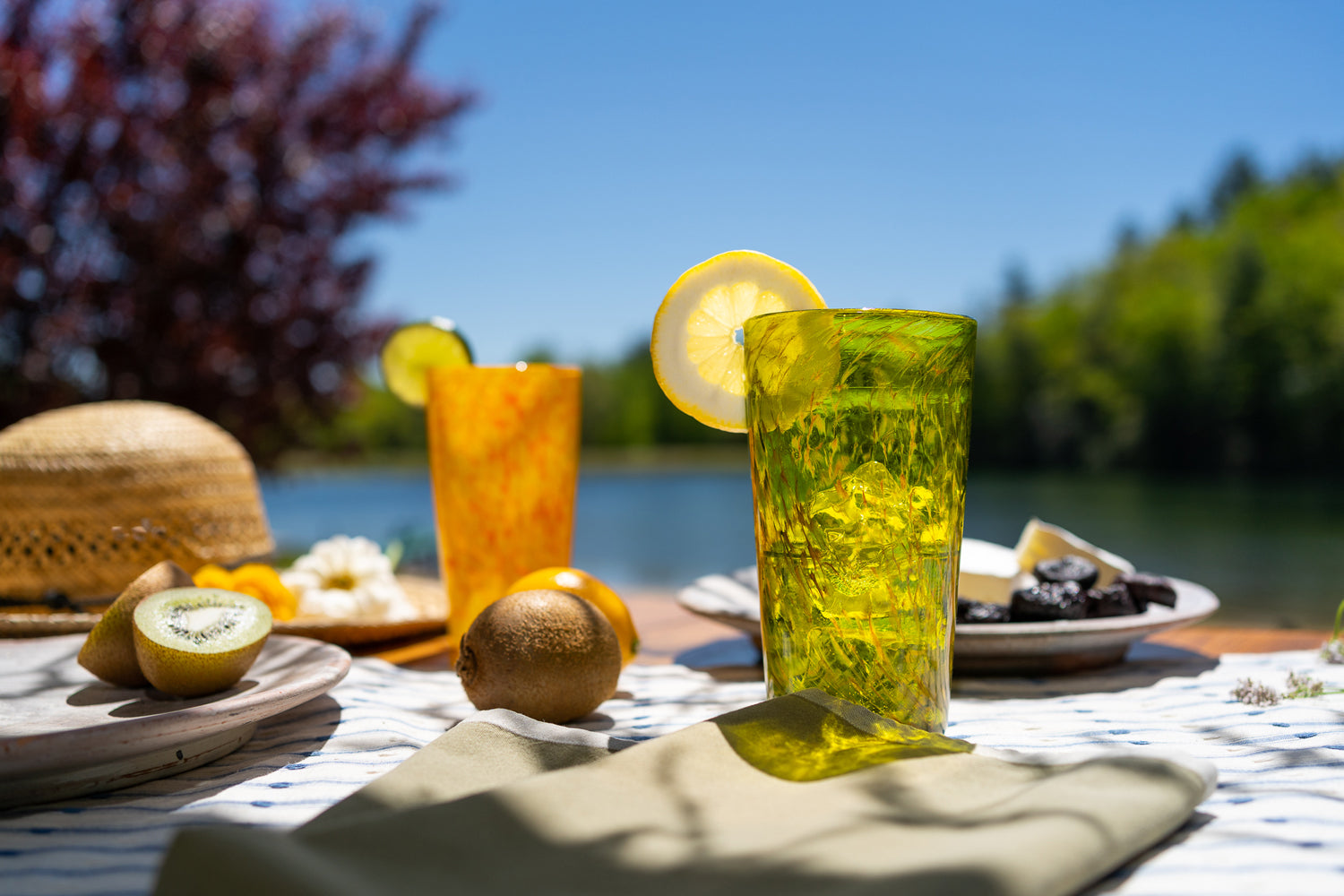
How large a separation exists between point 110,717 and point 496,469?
1.85ft

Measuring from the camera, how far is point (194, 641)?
0.94 metres

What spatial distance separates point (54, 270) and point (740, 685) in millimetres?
3812

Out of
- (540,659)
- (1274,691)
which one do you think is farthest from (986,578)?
(540,659)

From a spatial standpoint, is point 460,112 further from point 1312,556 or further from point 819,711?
point 1312,556

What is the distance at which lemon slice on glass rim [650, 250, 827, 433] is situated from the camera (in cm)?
101

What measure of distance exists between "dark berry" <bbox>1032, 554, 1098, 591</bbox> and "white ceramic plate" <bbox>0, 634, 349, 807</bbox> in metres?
1.01

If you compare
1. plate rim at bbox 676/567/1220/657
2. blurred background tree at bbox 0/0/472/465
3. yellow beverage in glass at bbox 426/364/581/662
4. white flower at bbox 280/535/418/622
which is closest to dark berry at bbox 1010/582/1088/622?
plate rim at bbox 676/567/1220/657

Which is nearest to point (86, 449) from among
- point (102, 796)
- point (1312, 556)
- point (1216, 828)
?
point (102, 796)

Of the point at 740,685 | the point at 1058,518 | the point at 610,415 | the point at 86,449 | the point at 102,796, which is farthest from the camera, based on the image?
the point at 610,415

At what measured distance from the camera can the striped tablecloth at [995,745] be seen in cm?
58

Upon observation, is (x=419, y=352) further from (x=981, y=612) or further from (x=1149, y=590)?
(x=1149, y=590)

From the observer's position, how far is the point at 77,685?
3.47ft

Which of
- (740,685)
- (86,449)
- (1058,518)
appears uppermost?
(86,449)

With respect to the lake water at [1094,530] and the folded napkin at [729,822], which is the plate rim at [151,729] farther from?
the lake water at [1094,530]
